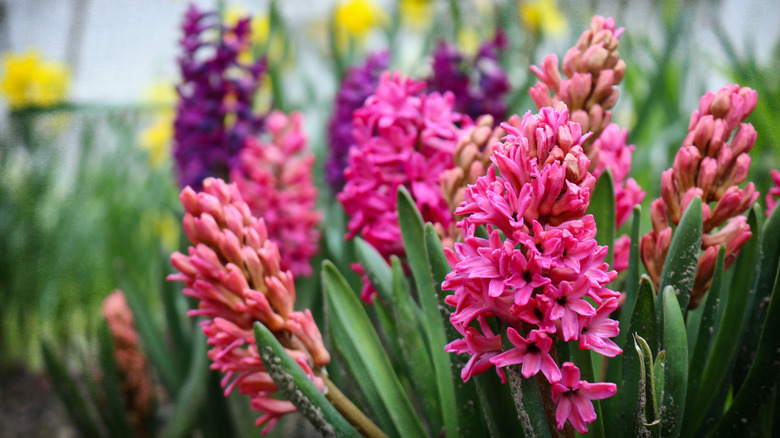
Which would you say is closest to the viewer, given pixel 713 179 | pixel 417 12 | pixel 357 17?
pixel 713 179

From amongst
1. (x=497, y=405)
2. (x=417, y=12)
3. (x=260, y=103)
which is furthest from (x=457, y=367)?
(x=417, y=12)

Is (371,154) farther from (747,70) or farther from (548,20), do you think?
(548,20)

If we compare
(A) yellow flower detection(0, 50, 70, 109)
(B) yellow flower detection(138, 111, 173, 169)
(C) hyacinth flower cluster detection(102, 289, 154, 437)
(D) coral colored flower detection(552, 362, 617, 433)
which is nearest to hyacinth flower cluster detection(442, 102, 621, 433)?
(D) coral colored flower detection(552, 362, 617, 433)

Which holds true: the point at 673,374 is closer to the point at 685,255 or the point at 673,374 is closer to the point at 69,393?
the point at 685,255

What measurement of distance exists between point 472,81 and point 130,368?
75cm

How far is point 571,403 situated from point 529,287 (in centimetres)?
7

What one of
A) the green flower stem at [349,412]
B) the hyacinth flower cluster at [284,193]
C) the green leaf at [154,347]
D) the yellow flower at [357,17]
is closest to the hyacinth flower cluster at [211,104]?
the hyacinth flower cluster at [284,193]

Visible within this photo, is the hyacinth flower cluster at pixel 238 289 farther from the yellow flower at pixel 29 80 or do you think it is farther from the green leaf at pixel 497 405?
the yellow flower at pixel 29 80

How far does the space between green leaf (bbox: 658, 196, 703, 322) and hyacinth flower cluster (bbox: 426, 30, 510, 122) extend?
1.99ft

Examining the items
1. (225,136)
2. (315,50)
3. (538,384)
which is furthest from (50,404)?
(538,384)

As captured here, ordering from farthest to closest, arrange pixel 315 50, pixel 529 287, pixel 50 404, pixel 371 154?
pixel 315 50 → pixel 50 404 → pixel 371 154 → pixel 529 287

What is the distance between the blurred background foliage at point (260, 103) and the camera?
3.78ft

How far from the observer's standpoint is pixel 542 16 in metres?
1.87

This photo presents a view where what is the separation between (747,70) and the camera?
38.6 inches
